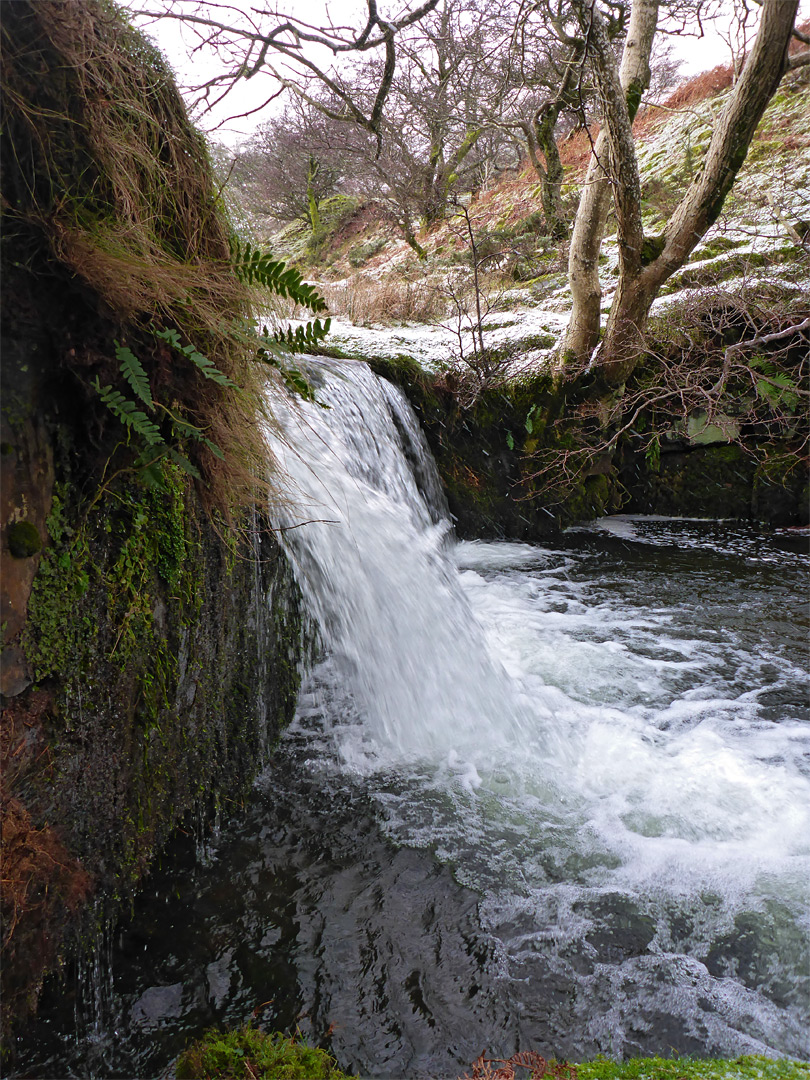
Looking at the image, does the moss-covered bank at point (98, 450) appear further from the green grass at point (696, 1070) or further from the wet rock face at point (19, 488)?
the green grass at point (696, 1070)

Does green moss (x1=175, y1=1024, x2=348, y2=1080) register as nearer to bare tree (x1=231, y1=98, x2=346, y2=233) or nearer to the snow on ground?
the snow on ground

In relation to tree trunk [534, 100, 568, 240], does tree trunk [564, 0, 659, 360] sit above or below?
below

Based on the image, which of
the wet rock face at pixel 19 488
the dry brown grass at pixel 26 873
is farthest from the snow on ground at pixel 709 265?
the dry brown grass at pixel 26 873

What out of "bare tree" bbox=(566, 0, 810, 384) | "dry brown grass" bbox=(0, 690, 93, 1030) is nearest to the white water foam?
"dry brown grass" bbox=(0, 690, 93, 1030)

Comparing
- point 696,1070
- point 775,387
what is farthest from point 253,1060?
point 775,387

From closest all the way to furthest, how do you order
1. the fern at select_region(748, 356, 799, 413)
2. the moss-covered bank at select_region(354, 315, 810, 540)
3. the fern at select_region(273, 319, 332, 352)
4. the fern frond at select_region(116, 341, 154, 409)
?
1. the fern frond at select_region(116, 341, 154, 409)
2. the fern at select_region(273, 319, 332, 352)
3. the fern at select_region(748, 356, 799, 413)
4. the moss-covered bank at select_region(354, 315, 810, 540)

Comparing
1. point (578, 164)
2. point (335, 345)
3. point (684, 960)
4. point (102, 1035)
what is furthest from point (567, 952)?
point (578, 164)

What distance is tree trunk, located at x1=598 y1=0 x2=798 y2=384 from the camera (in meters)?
4.91

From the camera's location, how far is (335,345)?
7.21 metres

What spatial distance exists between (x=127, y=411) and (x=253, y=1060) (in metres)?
2.04

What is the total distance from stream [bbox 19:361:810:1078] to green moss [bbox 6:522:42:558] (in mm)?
1495

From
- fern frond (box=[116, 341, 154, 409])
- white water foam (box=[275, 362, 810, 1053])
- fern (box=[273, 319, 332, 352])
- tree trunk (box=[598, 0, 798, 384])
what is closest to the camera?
fern frond (box=[116, 341, 154, 409])

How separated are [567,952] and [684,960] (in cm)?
43

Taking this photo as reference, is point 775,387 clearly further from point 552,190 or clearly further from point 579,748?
point 552,190
